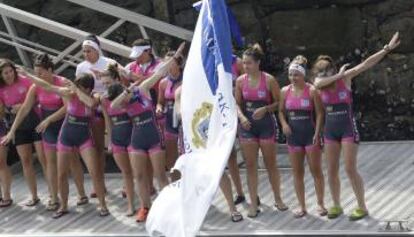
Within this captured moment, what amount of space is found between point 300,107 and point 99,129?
2224mm

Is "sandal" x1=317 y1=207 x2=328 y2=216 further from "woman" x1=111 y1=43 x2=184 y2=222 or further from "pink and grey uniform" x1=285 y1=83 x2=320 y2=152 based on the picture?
"woman" x1=111 y1=43 x2=184 y2=222

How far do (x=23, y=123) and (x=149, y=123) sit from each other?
1.56 metres

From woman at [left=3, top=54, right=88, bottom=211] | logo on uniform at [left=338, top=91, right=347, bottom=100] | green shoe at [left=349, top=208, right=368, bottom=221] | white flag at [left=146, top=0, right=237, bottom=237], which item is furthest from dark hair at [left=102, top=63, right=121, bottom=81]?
green shoe at [left=349, top=208, right=368, bottom=221]

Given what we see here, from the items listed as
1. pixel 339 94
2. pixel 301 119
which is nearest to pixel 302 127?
pixel 301 119

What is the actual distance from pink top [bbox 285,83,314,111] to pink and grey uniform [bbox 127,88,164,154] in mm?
1329

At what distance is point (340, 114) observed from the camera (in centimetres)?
1001

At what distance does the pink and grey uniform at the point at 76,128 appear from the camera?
1083 cm

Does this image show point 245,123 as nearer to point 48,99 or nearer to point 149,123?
point 149,123

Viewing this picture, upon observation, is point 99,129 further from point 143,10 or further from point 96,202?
point 143,10

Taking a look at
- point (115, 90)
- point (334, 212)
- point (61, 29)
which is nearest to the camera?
point (334, 212)

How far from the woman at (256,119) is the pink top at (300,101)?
167 millimetres

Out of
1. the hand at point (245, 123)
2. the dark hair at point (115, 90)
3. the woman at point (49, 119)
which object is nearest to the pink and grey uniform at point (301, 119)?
the hand at point (245, 123)

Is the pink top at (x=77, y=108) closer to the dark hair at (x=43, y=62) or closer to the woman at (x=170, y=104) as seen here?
the dark hair at (x=43, y=62)

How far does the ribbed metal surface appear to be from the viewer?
9867 mm
